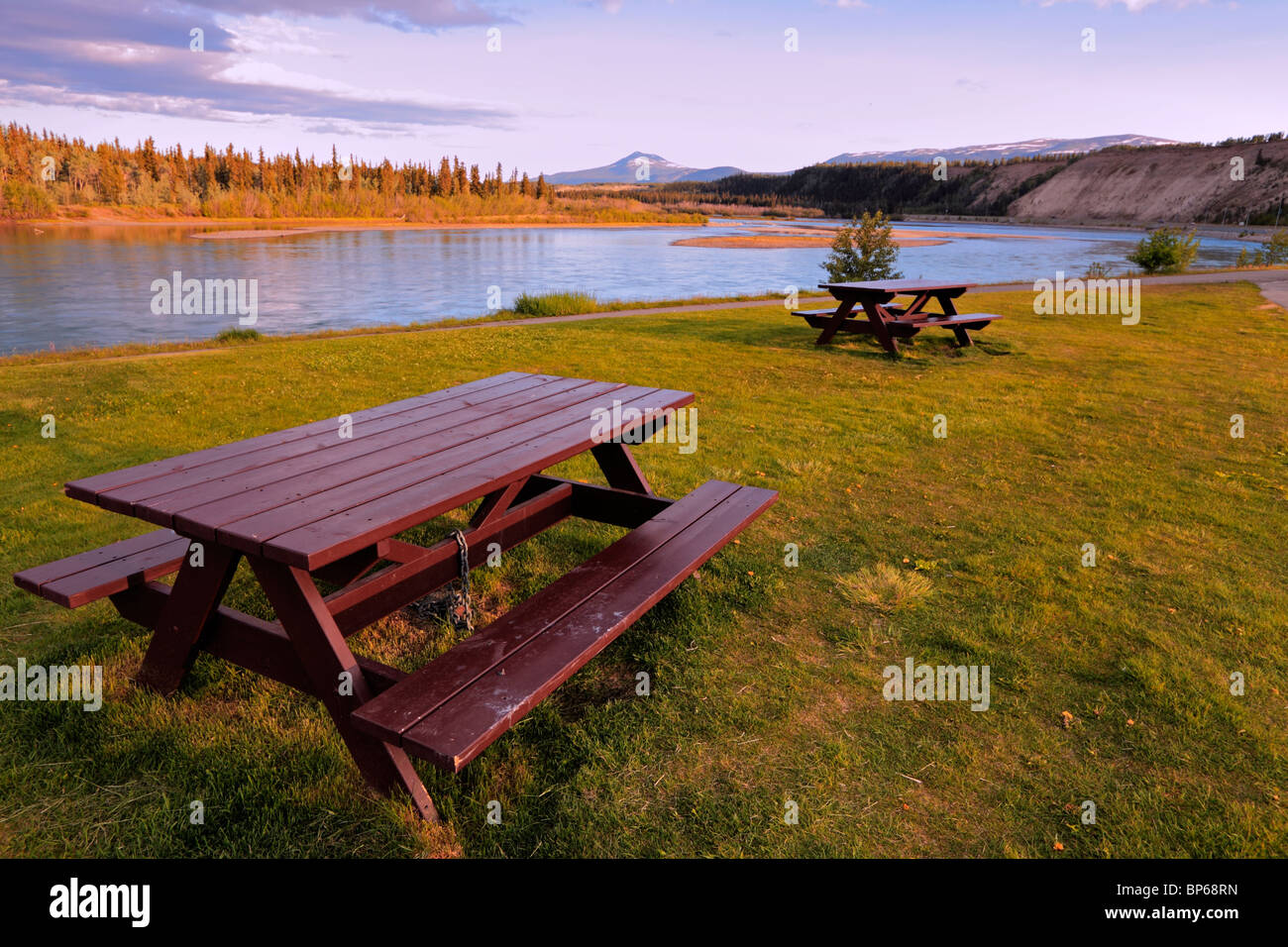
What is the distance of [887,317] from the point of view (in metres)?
10.9

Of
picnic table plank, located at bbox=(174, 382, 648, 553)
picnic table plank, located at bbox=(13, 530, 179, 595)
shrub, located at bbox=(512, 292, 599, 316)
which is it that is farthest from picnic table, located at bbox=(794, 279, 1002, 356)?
picnic table plank, located at bbox=(13, 530, 179, 595)

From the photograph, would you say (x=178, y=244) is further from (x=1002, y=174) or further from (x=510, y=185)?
(x=1002, y=174)

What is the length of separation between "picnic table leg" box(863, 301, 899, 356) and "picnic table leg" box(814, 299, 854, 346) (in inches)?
9.3

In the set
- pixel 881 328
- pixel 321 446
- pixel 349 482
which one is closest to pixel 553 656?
pixel 349 482

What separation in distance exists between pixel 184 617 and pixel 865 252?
575 inches

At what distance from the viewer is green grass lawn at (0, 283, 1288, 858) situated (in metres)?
2.38

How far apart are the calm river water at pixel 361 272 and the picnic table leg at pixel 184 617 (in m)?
16.1

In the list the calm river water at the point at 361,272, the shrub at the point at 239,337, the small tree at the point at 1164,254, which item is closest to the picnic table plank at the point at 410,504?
the shrub at the point at 239,337

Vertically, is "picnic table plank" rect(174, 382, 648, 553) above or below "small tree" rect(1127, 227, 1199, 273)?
below

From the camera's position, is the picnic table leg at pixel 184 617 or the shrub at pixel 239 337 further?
the shrub at pixel 239 337

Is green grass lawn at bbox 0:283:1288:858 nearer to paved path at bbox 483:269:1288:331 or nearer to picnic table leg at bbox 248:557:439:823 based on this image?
picnic table leg at bbox 248:557:439:823

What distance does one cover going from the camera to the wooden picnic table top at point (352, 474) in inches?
87.6

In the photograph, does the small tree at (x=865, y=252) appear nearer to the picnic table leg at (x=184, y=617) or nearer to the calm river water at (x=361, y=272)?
the calm river water at (x=361, y=272)
